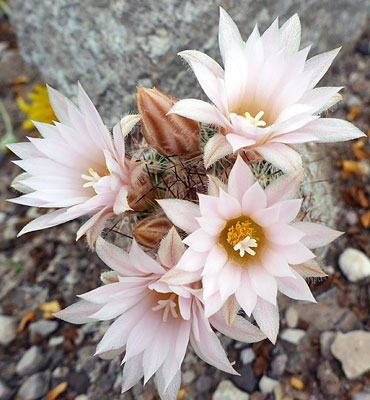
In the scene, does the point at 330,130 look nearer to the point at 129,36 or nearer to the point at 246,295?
the point at 246,295

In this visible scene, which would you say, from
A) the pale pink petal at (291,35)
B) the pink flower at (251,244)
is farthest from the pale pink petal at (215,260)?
the pale pink petal at (291,35)

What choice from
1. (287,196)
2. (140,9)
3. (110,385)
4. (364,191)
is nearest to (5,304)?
(110,385)

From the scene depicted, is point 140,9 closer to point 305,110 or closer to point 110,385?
A: point 305,110

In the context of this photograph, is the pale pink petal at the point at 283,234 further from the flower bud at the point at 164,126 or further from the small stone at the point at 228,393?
the small stone at the point at 228,393

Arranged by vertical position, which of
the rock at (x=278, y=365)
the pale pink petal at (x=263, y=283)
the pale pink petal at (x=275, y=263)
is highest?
the pale pink petal at (x=275, y=263)

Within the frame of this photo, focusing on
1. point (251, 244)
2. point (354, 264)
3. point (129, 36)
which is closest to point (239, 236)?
point (251, 244)

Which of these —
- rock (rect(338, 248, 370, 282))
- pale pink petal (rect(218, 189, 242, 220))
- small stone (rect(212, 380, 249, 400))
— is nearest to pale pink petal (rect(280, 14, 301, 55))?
pale pink petal (rect(218, 189, 242, 220))
